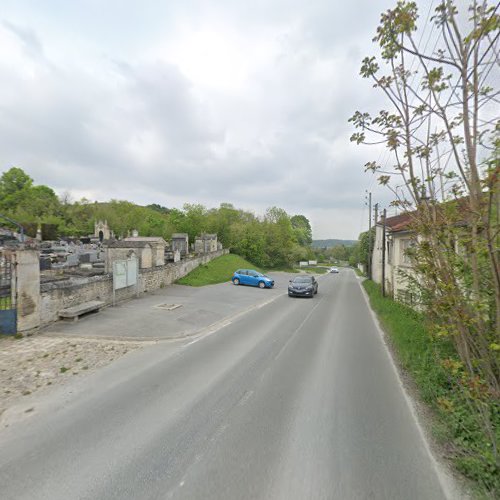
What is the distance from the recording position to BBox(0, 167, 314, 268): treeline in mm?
45531

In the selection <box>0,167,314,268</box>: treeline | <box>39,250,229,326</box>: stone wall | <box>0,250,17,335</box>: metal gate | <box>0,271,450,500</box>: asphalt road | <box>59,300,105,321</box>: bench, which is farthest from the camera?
<box>0,167,314,268</box>: treeline

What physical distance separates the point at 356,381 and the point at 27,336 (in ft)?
30.8

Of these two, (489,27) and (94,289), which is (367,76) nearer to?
(489,27)

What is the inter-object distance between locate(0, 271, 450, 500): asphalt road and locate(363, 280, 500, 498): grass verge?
0.40m

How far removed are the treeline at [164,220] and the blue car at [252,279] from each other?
800 inches

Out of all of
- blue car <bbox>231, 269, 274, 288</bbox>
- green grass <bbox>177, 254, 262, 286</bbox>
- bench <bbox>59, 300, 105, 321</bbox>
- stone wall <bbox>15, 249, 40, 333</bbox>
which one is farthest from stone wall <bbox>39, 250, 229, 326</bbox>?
blue car <bbox>231, 269, 274, 288</bbox>

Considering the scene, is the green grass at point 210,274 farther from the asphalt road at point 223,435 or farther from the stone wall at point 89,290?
the asphalt road at point 223,435

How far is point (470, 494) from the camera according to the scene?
3.18 meters

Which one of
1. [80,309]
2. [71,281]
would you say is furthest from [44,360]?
[71,281]

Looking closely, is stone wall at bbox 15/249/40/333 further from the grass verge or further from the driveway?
the grass verge

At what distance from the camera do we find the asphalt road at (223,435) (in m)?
3.24

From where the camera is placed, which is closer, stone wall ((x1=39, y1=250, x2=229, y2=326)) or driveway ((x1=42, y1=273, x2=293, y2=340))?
driveway ((x1=42, y1=273, x2=293, y2=340))

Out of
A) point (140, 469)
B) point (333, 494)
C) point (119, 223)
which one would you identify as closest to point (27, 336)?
point (140, 469)

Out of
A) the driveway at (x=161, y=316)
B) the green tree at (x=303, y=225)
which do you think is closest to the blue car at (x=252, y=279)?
the driveway at (x=161, y=316)
